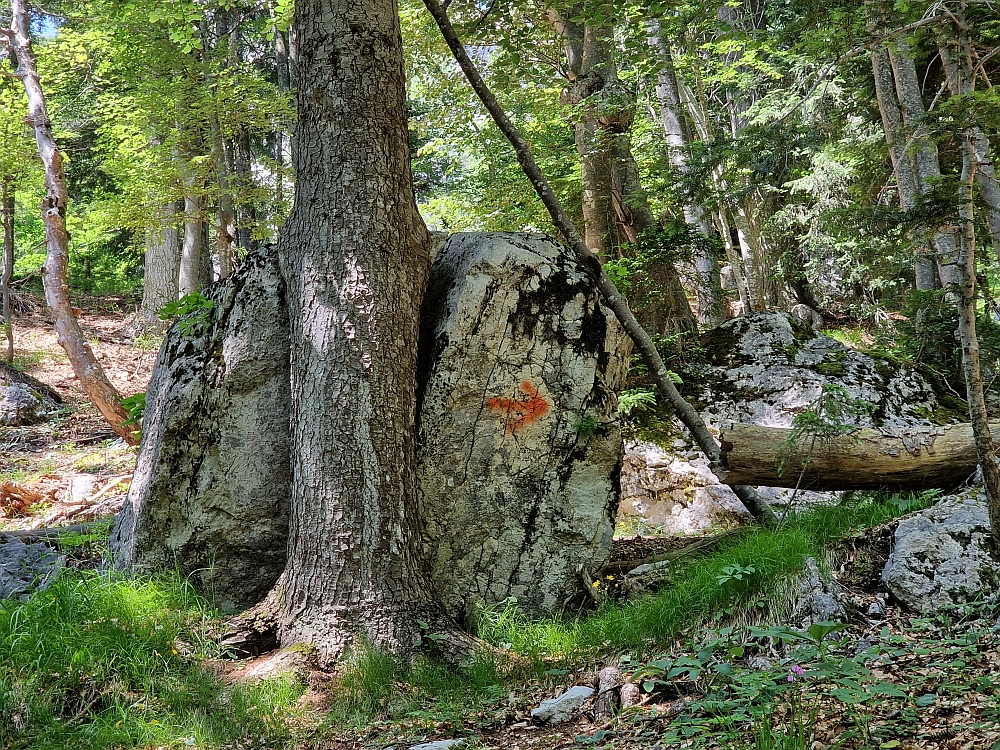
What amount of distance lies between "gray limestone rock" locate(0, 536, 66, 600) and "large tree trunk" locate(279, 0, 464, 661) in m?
1.79

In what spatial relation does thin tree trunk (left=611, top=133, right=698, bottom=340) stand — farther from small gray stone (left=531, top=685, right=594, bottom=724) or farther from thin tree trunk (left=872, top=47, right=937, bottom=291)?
small gray stone (left=531, top=685, right=594, bottom=724)

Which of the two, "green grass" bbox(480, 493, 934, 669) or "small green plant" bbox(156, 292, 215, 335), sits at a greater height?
"small green plant" bbox(156, 292, 215, 335)

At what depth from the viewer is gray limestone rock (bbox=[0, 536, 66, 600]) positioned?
4781mm

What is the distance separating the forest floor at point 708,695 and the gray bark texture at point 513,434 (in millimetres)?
555

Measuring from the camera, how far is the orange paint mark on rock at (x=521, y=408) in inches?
198

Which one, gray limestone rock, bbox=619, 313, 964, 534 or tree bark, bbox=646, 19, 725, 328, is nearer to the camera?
gray limestone rock, bbox=619, 313, 964, 534

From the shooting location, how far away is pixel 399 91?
4.92 meters

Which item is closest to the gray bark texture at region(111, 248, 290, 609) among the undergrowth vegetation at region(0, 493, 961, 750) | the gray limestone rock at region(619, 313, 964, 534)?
the undergrowth vegetation at region(0, 493, 961, 750)

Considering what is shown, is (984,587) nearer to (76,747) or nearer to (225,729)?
(225,729)

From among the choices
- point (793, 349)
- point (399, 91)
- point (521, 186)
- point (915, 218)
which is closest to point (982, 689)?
point (915, 218)

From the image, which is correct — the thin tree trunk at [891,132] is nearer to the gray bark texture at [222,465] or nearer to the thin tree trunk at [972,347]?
the thin tree trunk at [972,347]

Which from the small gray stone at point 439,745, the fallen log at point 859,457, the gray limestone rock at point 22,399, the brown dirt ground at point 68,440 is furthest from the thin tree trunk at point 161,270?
the small gray stone at point 439,745

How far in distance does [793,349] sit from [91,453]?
949cm

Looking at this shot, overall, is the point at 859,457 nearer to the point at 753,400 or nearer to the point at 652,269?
the point at 753,400
